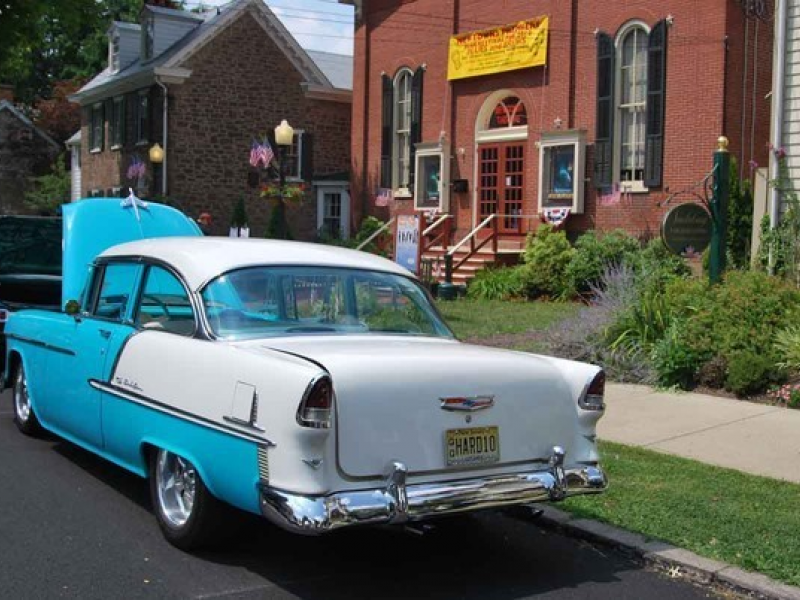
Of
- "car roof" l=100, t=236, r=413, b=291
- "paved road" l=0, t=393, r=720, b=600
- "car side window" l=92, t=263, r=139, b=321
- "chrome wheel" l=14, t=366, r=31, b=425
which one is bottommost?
"paved road" l=0, t=393, r=720, b=600

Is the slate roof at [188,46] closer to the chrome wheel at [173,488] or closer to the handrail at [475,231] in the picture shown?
the handrail at [475,231]

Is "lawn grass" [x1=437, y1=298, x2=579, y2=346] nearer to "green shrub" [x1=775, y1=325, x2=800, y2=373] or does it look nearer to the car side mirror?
"green shrub" [x1=775, y1=325, x2=800, y2=373]

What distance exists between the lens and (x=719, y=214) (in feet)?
38.7

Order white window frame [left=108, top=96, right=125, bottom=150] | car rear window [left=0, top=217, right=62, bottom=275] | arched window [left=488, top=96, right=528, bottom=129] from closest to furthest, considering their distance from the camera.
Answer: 1. car rear window [left=0, top=217, right=62, bottom=275]
2. arched window [left=488, top=96, right=528, bottom=129]
3. white window frame [left=108, top=96, right=125, bottom=150]

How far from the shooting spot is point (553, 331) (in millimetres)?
12477

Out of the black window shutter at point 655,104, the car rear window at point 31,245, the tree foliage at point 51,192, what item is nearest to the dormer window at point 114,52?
the tree foliage at point 51,192

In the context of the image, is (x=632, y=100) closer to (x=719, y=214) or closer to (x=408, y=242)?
(x=408, y=242)

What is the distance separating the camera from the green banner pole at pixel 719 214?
11609mm

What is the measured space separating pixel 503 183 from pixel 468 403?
62.2ft

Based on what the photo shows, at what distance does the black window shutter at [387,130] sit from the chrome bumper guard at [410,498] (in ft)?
73.0

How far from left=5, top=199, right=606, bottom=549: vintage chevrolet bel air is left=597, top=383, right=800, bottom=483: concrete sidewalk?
2752 millimetres

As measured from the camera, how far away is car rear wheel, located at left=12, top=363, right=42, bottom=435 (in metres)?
8.09

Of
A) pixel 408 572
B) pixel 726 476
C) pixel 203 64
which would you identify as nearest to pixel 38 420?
pixel 408 572

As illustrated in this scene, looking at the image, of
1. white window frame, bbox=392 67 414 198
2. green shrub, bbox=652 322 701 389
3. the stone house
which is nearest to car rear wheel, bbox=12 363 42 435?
green shrub, bbox=652 322 701 389
